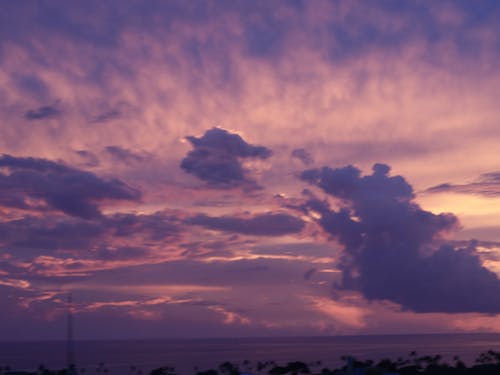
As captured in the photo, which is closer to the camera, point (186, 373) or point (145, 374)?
point (145, 374)

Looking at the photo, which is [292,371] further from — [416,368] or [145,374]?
[145,374]

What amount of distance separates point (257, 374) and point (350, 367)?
188 ft

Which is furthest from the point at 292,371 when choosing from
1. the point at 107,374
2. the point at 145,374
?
the point at 107,374

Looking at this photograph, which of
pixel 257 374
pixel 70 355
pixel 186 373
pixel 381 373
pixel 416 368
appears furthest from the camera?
pixel 186 373

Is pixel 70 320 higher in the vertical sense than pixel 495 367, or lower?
higher

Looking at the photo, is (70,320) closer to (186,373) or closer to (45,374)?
(45,374)

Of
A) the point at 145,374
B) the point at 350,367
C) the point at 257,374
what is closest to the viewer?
the point at 350,367

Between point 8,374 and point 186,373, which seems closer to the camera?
point 8,374

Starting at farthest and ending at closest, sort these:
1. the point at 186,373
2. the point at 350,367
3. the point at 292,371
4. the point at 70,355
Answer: the point at 186,373
the point at 292,371
the point at 350,367
the point at 70,355

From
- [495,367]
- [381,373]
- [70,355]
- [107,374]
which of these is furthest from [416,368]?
[107,374]

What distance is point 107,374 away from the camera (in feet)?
350

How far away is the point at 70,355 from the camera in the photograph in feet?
70.9

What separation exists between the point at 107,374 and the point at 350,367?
8466 centimetres

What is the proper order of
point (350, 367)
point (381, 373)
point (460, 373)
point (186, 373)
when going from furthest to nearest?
point (186, 373), point (460, 373), point (381, 373), point (350, 367)
